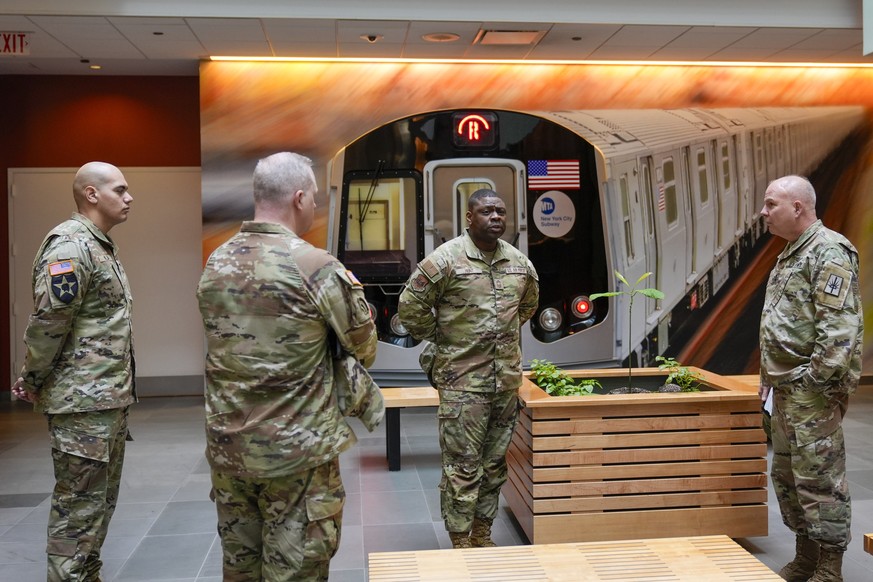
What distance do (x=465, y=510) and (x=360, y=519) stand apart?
0.99 meters

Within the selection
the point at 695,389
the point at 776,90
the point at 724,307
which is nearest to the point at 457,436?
the point at 695,389

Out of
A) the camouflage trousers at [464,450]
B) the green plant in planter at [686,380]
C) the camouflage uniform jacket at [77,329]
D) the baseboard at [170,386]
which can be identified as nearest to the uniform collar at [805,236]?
the green plant in planter at [686,380]

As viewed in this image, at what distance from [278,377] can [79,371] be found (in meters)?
1.24

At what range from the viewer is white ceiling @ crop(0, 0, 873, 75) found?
576cm

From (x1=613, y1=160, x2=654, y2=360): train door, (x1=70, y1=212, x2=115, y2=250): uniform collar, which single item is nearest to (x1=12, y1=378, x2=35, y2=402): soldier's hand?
(x1=70, y1=212, x2=115, y2=250): uniform collar

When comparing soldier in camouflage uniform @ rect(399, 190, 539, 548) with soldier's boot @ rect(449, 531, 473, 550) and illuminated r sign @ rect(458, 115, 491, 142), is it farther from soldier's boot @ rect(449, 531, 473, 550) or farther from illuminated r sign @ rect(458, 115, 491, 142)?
illuminated r sign @ rect(458, 115, 491, 142)

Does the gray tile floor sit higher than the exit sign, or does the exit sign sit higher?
the exit sign

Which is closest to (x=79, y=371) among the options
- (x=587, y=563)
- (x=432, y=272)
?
(x=432, y=272)

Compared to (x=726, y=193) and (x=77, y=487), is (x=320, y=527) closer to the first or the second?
(x=77, y=487)

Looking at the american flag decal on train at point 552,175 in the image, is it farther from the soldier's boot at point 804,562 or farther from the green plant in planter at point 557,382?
the soldier's boot at point 804,562

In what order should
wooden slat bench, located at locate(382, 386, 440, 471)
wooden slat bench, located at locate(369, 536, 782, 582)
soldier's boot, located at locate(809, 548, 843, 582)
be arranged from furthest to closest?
1. wooden slat bench, located at locate(382, 386, 440, 471)
2. soldier's boot, located at locate(809, 548, 843, 582)
3. wooden slat bench, located at locate(369, 536, 782, 582)

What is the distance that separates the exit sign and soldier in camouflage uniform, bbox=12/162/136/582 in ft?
12.5

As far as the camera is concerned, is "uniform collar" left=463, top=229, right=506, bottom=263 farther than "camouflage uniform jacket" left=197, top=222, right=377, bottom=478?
Yes

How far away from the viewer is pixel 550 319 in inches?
265
